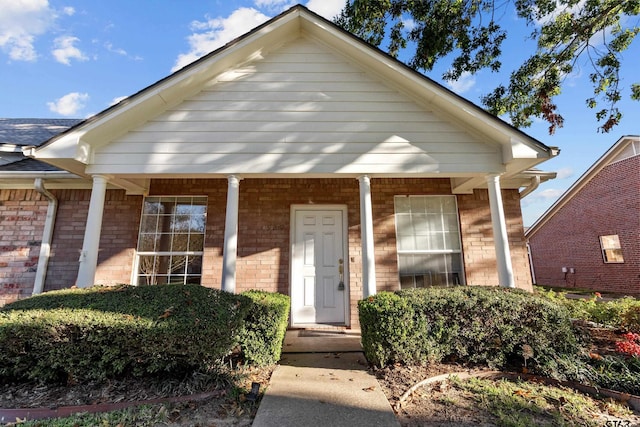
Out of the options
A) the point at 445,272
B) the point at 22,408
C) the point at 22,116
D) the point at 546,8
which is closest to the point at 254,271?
the point at 22,408

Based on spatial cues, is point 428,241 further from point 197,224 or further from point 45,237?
point 45,237

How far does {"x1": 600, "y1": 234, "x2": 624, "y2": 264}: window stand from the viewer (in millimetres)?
13022

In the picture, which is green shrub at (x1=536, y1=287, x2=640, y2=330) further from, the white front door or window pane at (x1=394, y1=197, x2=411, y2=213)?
the white front door

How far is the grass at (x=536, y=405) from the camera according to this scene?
2.55m

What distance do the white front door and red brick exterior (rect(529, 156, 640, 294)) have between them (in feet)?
30.5

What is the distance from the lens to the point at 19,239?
5.55 m

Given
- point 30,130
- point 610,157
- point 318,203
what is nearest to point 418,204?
point 318,203

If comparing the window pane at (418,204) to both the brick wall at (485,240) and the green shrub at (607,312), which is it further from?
the green shrub at (607,312)

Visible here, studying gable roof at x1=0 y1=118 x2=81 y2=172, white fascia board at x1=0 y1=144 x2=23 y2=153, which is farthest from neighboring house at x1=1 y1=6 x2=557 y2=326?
white fascia board at x1=0 y1=144 x2=23 y2=153

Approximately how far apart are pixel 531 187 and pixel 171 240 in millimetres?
7154

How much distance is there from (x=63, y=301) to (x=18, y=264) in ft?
11.7

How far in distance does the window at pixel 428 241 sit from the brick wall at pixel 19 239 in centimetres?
696

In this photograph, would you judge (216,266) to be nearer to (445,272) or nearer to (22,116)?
(445,272)

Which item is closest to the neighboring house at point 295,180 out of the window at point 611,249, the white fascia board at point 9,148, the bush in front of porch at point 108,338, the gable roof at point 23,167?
the gable roof at point 23,167
